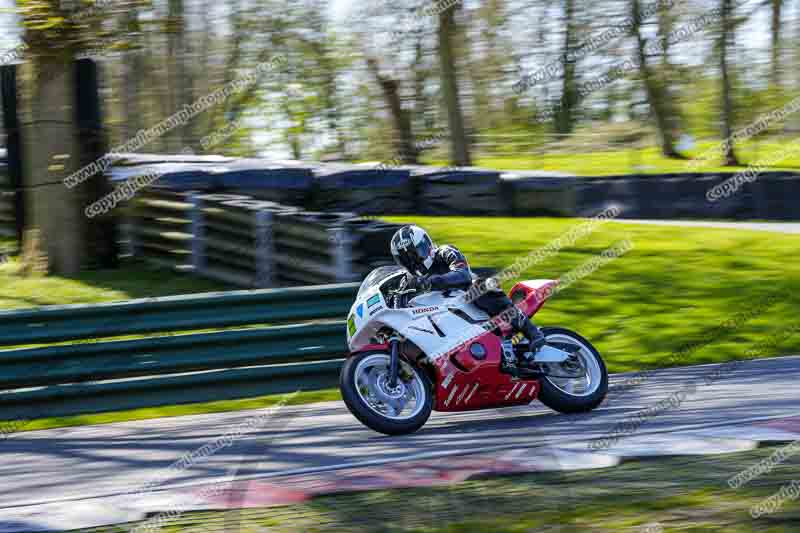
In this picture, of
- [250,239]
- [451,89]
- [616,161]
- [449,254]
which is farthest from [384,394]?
[616,161]

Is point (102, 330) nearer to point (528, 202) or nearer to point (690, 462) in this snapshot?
point (690, 462)

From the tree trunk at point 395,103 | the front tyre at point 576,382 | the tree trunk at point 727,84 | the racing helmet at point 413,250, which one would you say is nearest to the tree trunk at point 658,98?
the tree trunk at point 727,84

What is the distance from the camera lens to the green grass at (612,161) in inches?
1033

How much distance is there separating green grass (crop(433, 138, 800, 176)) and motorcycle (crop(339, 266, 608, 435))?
17.8 m

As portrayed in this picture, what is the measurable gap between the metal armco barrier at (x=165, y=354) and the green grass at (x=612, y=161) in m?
17.1

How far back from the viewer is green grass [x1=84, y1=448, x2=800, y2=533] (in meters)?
5.00

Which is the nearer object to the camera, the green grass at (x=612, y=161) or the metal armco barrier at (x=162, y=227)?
the metal armco barrier at (x=162, y=227)

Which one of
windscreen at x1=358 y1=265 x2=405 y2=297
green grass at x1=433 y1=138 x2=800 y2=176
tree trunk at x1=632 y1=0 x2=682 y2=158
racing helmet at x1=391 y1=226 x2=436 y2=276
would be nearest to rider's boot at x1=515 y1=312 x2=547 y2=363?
racing helmet at x1=391 y1=226 x2=436 y2=276

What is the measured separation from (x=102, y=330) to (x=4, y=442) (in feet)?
4.53

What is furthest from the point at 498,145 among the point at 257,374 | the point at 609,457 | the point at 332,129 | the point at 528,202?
the point at 609,457

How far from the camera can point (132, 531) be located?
529 cm

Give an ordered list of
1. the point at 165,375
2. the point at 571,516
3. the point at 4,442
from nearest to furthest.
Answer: the point at 571,516 → the point at 4,442 → the point at 165,375

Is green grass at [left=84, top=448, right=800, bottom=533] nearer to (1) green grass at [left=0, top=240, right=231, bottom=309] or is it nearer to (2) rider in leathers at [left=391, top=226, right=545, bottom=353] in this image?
(2) rider in leathers at [left=391, top=226, right=545, bottom=353]

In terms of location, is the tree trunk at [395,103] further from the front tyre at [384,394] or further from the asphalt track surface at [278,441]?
the front tyre at [384,394]
